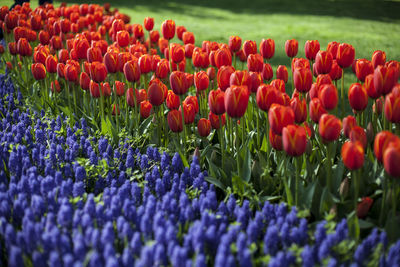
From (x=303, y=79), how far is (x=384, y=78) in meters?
0.44

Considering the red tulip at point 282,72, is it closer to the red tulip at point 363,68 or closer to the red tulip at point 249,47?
the red tulip at point 249,47

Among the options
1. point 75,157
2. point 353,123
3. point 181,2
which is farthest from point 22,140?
point 181,2

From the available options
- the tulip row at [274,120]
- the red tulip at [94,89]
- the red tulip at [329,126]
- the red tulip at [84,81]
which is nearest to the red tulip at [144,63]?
the tulip row at [274,120]

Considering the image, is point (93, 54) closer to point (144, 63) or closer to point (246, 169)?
point (144, 63)

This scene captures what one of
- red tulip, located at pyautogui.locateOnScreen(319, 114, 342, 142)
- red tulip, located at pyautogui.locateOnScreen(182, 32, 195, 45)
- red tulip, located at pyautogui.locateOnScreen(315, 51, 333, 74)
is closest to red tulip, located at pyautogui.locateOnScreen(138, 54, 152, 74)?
red tulip, located at pyautogui.locateOnScreen(182, 32, 195, 45)

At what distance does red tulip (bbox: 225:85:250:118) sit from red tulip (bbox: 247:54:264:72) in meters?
0.80

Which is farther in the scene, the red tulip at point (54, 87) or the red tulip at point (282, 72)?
the red tulip at point (54, 87)

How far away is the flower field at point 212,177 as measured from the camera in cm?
171

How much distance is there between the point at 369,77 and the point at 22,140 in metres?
1.99

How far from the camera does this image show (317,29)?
31.1ft

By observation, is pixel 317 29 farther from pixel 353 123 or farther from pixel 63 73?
pixel 353 123

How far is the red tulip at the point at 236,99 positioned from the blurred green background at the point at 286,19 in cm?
482

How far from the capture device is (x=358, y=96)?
2.23 meters

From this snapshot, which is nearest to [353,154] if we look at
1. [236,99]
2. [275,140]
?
[275,140]
